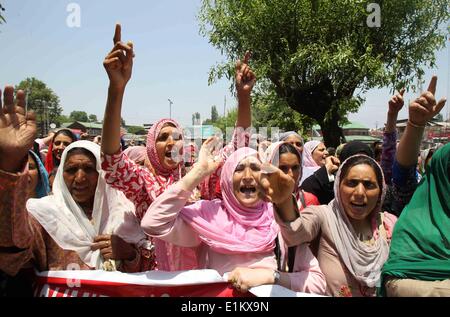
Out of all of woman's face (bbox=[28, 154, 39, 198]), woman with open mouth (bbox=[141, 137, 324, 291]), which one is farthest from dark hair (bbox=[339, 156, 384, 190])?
woman's face (bbox=[28, 154, 39, 198])

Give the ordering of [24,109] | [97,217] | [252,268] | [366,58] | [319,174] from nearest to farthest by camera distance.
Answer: [24,109] → [252,268] → [97,217] → [319,174] → [366,58]

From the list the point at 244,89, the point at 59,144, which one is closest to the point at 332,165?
the point at 244,89

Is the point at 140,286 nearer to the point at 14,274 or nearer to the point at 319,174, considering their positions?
the point at 14,274

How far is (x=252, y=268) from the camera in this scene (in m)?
1.87

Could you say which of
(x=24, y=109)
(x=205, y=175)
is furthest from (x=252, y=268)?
(x=24, y=109)

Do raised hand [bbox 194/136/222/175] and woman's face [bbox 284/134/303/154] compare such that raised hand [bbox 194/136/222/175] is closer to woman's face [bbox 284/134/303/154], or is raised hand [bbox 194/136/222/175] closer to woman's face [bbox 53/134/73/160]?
woman's face [bbox 284/134/303/154]

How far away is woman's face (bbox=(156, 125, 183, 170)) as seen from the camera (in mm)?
2342

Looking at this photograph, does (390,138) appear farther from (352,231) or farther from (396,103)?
(352,231)

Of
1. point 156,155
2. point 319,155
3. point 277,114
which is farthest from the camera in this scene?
point 277,114

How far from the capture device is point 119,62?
1.88 m

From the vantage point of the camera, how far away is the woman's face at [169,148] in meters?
2.34

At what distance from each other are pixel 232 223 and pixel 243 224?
6cm

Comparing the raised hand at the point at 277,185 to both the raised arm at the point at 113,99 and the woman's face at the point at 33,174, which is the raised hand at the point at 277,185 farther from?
the woman's face at the point at 33,174
